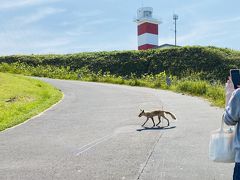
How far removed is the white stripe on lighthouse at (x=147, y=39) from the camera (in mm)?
63281

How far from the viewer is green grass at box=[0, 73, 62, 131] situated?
1538 cm

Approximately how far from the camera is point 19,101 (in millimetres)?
20750

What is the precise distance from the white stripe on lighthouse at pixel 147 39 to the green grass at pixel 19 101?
3654 cm

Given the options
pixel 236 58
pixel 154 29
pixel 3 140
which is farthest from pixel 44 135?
pixel 154 29

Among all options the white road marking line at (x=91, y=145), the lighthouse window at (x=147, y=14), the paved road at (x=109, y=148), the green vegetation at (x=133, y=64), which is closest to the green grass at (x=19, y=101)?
the paved road at (x=109, y=148)

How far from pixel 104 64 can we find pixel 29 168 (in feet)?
146

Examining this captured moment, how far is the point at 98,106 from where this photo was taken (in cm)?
1847

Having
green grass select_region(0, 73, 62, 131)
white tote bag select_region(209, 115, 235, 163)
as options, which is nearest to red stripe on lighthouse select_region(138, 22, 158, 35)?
green grass select_region(0, 73, 62, 131)

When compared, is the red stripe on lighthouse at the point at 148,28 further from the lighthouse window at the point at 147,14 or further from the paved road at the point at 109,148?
the paved road at the point at 109,148

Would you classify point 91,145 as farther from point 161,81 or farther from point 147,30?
point 147,30

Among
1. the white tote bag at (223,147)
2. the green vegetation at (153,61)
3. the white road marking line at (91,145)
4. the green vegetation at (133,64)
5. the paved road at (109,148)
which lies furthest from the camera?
the green vegetation at (153,61)

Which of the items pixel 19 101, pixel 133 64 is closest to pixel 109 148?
pixel 19 101

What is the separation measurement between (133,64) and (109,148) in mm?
41434

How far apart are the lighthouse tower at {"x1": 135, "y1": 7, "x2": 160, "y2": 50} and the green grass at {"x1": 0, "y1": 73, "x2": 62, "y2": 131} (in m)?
36.5
